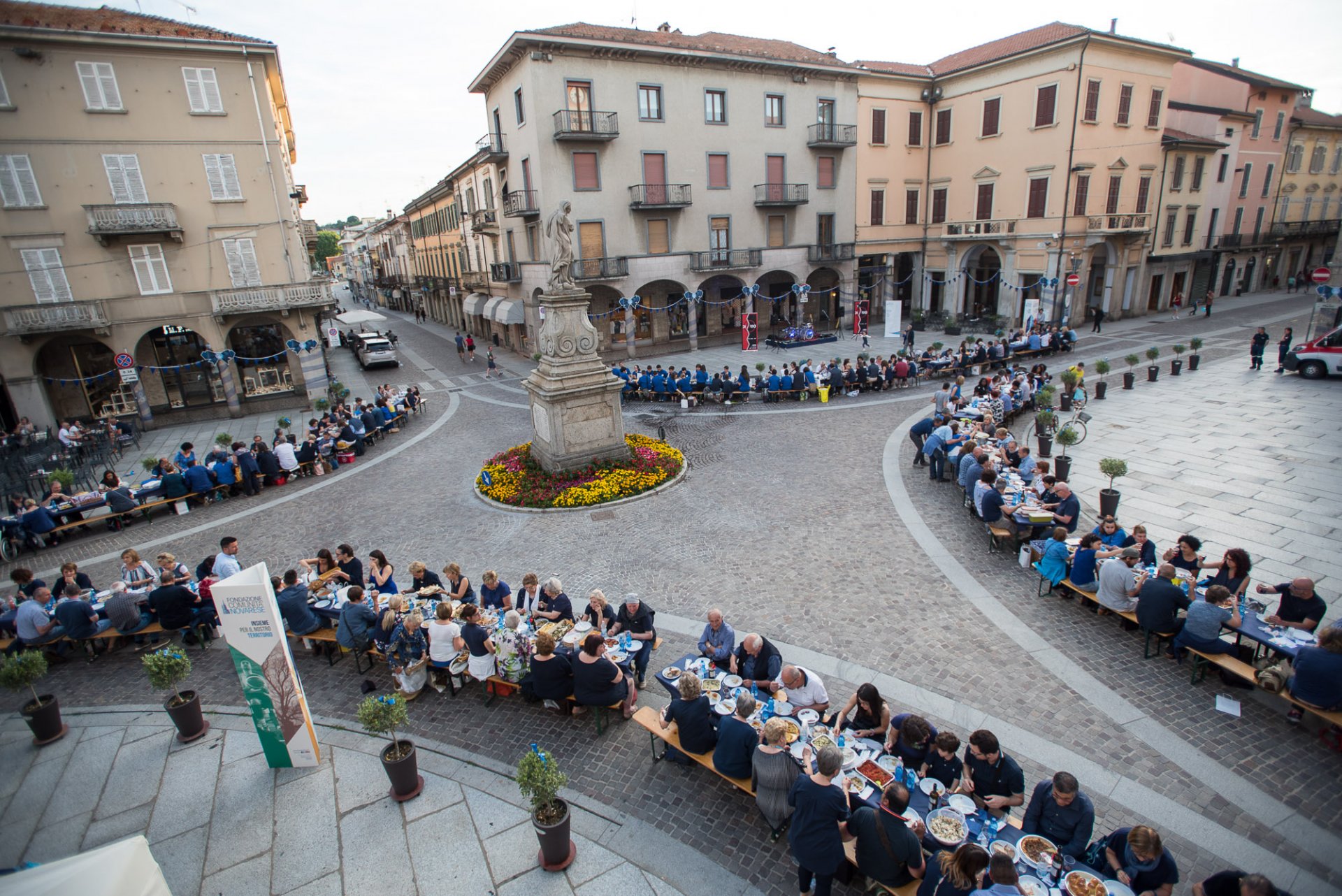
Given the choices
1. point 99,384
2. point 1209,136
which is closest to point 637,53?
point 99,384

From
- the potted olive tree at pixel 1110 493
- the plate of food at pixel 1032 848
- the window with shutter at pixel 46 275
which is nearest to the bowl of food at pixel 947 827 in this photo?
the plate of food at pixel 1032 848

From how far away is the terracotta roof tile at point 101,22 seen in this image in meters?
19.8

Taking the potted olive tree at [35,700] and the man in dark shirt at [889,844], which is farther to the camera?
Result: the potted olive tree at [35,700]

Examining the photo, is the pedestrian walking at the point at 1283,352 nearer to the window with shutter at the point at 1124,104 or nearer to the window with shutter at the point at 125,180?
the window with shutter at the point at 1124,104

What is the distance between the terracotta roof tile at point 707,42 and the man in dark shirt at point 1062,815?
29.7 m

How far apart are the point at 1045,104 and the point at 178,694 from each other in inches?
1510

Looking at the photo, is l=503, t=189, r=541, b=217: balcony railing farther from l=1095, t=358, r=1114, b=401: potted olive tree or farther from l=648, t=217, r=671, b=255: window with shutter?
l=1095, t=358, r=1114, b=401: potted olive tree

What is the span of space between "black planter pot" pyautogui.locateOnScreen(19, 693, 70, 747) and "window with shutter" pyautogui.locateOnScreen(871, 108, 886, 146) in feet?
127

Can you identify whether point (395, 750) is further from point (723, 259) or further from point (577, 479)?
point (723, 259)

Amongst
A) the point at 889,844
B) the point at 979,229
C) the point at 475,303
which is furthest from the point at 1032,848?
the point at 475,303

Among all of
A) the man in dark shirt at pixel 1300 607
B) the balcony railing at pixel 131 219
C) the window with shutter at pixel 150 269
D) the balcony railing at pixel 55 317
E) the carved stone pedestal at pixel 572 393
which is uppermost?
the balcony railing at pixel 131 219

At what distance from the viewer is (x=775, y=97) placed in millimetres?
32094

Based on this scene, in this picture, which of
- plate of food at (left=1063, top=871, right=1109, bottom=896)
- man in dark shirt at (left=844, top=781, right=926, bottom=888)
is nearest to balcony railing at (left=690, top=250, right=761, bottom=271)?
man in dark shirt at (left=844, top=781, right=926, bottom=888)

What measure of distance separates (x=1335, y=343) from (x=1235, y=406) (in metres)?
5.97
